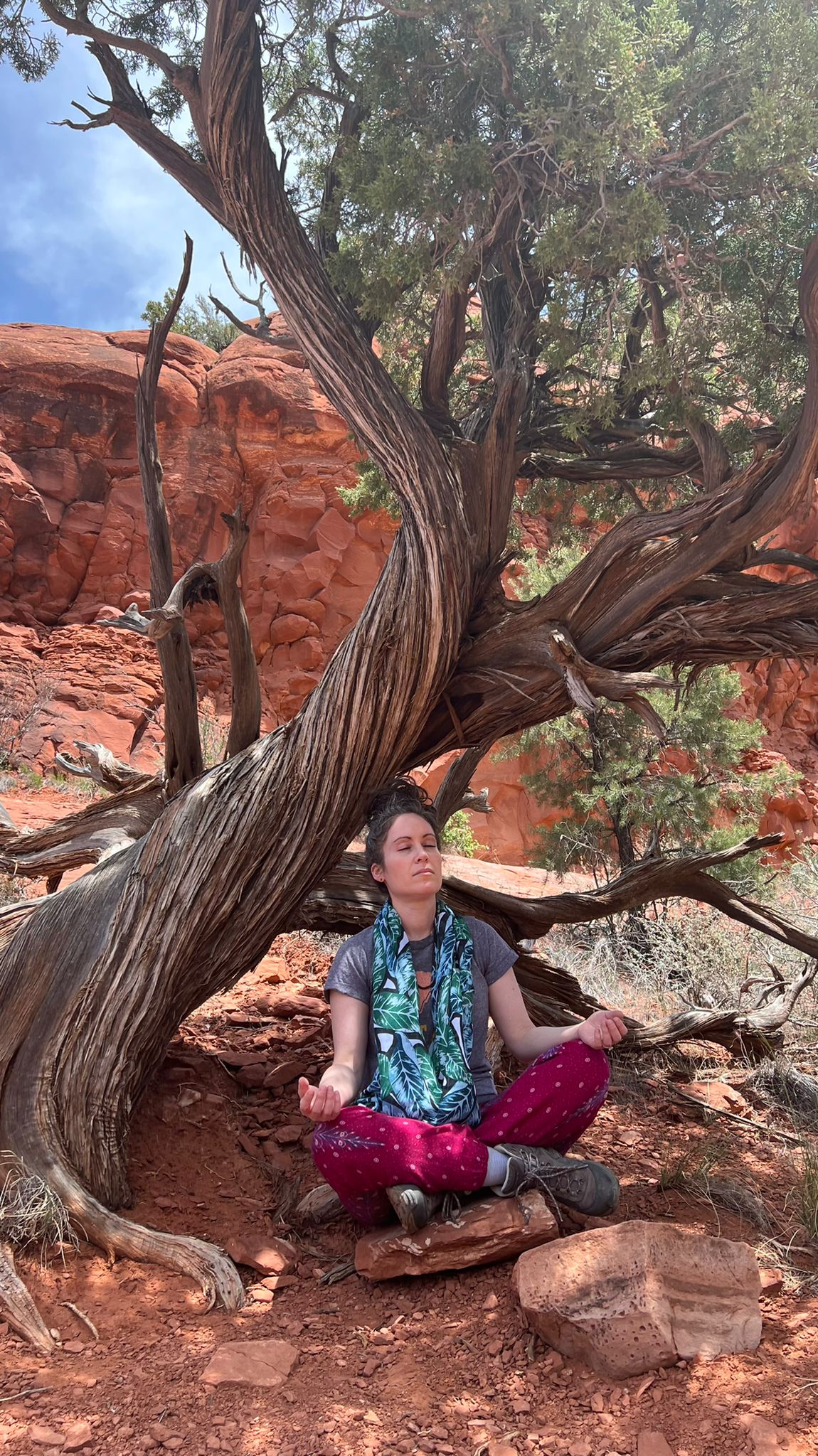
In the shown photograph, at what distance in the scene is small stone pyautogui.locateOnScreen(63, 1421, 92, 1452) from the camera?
195cm

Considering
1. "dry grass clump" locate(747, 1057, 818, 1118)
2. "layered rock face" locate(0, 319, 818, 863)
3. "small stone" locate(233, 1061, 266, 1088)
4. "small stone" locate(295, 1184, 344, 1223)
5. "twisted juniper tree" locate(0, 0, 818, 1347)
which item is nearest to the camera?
"small stone" locate(295, 1184, 344, 1223)

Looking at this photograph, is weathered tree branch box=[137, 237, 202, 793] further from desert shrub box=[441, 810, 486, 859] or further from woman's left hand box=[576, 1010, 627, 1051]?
desert shrub box=[441, 810, 486, 859]

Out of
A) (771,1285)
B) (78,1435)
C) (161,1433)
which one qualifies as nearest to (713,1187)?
(771,1285)

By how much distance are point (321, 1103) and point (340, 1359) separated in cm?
56

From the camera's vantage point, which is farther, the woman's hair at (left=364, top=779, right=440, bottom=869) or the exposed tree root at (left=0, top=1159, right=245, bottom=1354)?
the woman's hair at (left=364, top=779, right=440, bottom=869)

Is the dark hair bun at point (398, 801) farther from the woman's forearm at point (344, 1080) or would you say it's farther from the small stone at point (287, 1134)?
the small stone at point (287, 1134)

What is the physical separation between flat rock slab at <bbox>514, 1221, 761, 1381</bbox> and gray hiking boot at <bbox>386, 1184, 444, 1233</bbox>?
0.95 ft

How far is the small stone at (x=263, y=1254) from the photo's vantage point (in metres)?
2.81

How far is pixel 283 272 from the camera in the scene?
13.2 ft

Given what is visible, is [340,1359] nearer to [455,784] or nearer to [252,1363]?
[252,1363]

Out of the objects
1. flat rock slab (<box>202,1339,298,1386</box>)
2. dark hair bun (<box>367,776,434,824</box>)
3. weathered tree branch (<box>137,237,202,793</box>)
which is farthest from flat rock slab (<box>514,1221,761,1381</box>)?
weathered tree branch (<box>137,237,202,793</box>)

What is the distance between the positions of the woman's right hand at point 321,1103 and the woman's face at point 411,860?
2.08ft

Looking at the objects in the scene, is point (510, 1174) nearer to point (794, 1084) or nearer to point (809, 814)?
point (794, 1084)

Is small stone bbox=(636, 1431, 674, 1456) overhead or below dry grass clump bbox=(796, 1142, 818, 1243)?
below
